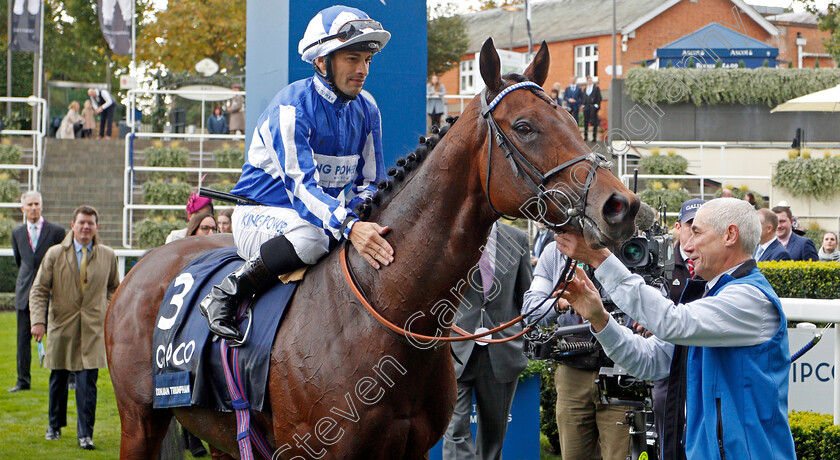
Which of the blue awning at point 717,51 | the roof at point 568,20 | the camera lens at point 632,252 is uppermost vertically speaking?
the roof at point 568,20

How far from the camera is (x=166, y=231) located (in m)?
14.9

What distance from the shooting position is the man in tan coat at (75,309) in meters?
6.82

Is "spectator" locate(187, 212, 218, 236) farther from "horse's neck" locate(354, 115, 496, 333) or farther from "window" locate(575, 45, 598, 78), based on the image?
"window" locate(575, 45, 598, 78)

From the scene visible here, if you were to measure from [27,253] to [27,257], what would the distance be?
52mm

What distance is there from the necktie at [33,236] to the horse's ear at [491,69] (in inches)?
280

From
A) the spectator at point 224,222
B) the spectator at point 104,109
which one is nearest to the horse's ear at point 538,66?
the spectator at point 224,222

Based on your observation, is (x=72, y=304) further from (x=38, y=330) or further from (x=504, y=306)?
(x=504, y=306)

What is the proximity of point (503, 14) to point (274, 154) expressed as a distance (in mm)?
39179

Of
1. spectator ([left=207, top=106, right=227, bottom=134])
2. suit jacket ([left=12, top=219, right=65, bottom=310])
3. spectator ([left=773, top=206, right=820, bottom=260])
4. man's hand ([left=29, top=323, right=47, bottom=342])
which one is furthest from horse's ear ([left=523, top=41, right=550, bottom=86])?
spectator ([left=207, top=106, right=227, bottom=134])

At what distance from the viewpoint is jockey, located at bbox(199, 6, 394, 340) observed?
3.08m

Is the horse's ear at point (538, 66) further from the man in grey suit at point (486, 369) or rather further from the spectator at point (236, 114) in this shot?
the spectator at point (236, 114)

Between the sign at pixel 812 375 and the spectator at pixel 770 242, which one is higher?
the spectator at pixel 770 242

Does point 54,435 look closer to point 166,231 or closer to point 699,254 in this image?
point 699,254

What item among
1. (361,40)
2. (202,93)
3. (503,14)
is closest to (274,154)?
(361,40)
